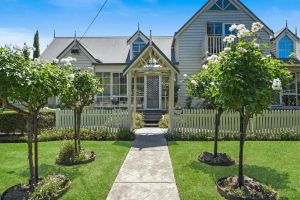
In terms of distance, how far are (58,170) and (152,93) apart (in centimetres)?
1309

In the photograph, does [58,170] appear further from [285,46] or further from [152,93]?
[285,46]

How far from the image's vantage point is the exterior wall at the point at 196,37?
21172mm

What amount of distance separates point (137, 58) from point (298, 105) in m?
12.7

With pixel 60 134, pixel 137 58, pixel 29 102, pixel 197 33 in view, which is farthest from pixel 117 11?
pixel 197 33

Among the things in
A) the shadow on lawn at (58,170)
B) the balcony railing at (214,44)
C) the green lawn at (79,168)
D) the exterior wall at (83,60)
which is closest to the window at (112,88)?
the exterior wall at (83,60)

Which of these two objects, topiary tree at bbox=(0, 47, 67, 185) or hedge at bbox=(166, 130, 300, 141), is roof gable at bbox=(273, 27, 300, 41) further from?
topiary tree at bbox=(0, 47, 67, 185)

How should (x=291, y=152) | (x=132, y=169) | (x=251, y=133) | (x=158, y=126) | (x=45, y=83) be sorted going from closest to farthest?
(x=45, y=83) → (x=132, y=169) → (x=291, y=152) → (x=251, y=133) → (x=158, y=126)

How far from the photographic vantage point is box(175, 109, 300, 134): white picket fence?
48.3 ft

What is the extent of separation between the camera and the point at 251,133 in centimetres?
1435

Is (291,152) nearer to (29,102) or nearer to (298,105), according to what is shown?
(29,102)

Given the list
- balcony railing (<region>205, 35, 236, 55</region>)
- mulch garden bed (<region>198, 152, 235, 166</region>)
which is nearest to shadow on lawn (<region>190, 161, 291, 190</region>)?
mulch garden bed (<region>198, 152, 235, 166</region>)

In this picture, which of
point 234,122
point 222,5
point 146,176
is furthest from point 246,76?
point 222,5

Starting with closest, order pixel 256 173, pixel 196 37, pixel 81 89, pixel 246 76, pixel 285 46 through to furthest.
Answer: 1. pixel 246 76
2. pixel 256 173
3. pixel 81 89
4. pixel 196 37
5. pixel 285 46

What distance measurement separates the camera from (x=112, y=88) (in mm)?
22344
